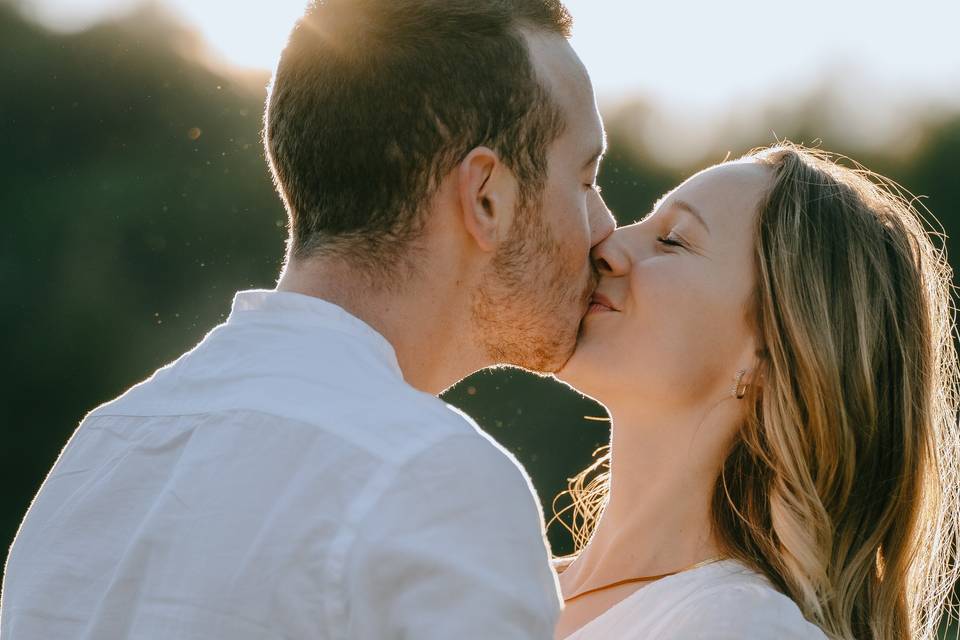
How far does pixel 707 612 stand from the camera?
2.54 m

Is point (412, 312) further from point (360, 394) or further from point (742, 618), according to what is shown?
point (742, 618)

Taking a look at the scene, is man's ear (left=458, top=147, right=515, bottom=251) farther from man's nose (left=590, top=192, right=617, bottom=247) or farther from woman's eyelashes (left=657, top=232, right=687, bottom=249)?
woman's eyelashes (left=657, top=232, right=687, bottom=249)

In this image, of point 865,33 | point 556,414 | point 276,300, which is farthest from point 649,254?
point 865,33

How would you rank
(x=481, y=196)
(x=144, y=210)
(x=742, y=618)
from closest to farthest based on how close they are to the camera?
(x=481, y=196) < (x=742, y=618) < (x=144, y=210)

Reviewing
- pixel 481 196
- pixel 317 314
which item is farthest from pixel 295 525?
pixel 481 196

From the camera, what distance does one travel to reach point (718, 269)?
2.95 m

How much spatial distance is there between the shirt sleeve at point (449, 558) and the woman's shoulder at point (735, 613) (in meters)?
0.97

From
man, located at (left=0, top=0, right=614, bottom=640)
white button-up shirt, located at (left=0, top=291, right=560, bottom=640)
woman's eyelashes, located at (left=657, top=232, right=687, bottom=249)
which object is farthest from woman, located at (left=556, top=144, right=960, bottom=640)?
white button-up shirt, located at (left=0, top=291, right=560, bottom=640)

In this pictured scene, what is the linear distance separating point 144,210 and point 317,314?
11.6 metres

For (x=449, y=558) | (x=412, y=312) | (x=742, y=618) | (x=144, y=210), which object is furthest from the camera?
(x=144, y=210)

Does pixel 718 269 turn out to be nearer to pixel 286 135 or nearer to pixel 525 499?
pixel 286 135

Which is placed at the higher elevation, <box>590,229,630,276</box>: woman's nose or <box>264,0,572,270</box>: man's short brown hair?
<box>264,0,572,270</box>: man's short brown hair

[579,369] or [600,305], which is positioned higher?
[600,305]

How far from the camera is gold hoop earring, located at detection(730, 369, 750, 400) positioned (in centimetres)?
295
